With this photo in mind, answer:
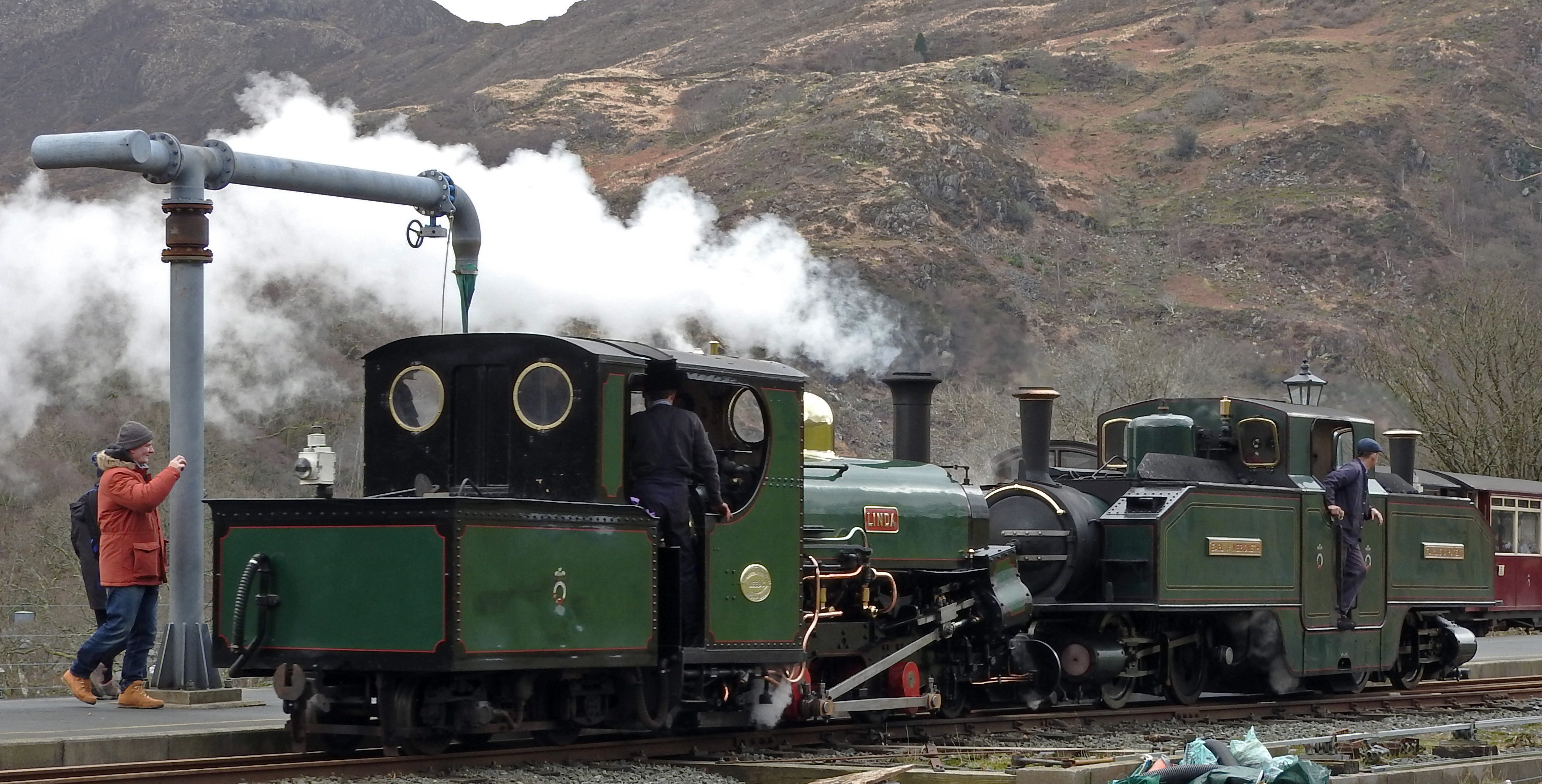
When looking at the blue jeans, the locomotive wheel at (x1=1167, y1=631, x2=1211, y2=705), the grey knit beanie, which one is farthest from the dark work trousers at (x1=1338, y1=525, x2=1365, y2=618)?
the grey knit beanie

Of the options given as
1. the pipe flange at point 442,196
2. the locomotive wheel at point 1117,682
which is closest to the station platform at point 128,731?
the pipe flange at point 442,196

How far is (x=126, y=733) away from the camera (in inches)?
390

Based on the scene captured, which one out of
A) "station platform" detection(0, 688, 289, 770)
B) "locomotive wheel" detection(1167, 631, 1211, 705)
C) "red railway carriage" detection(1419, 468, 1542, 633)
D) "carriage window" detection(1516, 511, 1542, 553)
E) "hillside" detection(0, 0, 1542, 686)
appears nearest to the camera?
"station platform" detection(0, 688, 289, 770)

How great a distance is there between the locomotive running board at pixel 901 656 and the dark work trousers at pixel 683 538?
157 cm

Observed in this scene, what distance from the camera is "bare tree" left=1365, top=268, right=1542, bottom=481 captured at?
35.1 m

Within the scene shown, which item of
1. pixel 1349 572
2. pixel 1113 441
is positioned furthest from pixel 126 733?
pixel 1349 572

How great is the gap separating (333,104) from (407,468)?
349 ft

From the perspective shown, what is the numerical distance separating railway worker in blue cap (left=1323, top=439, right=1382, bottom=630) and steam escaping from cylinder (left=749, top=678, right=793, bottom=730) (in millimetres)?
6133

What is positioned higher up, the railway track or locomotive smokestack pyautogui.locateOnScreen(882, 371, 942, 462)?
locomotive smokestack pyautogui.locateOnScreen(882, 371, 942, 462)

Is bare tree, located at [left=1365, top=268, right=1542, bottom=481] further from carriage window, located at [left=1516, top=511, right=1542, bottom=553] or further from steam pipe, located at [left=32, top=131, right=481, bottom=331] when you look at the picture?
steam pipe, located at [left=32, top=131, right=481, bottom=331]

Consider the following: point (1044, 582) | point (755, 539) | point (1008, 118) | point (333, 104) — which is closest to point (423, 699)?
point (755, 539)

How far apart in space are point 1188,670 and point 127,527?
855 centimetres

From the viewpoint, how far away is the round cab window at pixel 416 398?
9.81 meters

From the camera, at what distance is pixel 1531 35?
94.6m
